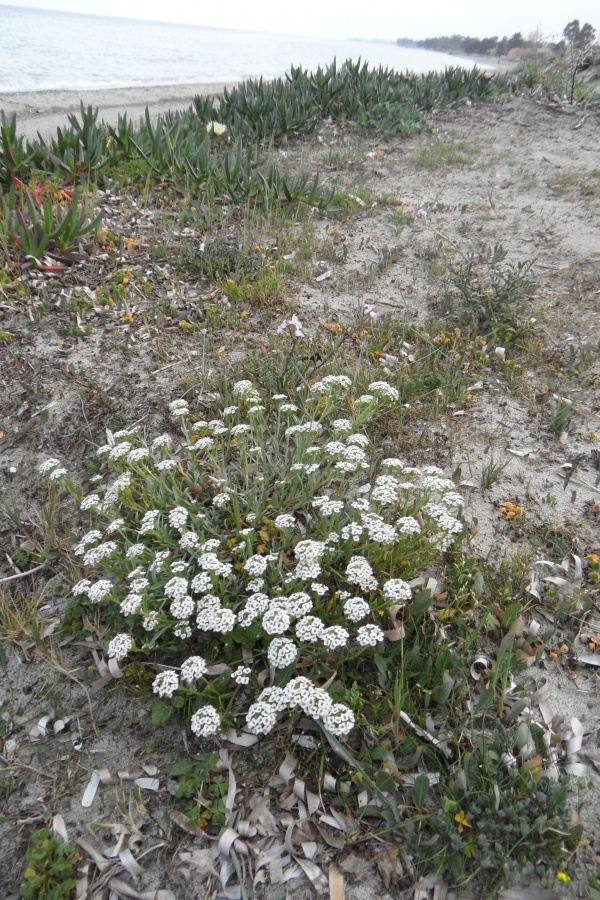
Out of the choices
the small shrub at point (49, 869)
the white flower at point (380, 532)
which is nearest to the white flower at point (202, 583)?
the white flower at point (380, 532)

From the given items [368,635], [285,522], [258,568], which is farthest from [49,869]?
[285,522]

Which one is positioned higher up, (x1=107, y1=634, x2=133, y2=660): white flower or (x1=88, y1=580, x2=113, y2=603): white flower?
(x1=88, y1=580, x2=113, y2=603): white flower

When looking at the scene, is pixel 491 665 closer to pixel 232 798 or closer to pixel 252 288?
pixel 232 798

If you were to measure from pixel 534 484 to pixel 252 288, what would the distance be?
284 cm

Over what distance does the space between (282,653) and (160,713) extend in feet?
1.94

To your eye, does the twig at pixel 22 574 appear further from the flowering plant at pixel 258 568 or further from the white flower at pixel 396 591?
the white flower at pixel 396 591

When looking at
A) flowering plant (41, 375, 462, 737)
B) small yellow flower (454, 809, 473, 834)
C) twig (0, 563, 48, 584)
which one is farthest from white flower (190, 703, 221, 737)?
twig (0, 563, 48, 584)

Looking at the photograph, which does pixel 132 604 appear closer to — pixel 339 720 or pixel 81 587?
pixel 81 587

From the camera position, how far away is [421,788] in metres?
1.95

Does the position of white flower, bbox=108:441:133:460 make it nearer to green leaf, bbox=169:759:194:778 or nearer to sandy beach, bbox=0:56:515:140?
green leaf, bbox=169:759:194:778

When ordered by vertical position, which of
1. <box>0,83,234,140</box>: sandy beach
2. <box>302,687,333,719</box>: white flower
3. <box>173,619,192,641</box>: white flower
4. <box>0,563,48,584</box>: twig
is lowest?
<box>0,563,48,584</box>: twig

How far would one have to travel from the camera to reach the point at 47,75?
12.7 meters

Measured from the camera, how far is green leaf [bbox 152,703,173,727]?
2.16 meters

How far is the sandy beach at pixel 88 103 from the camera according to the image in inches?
355
